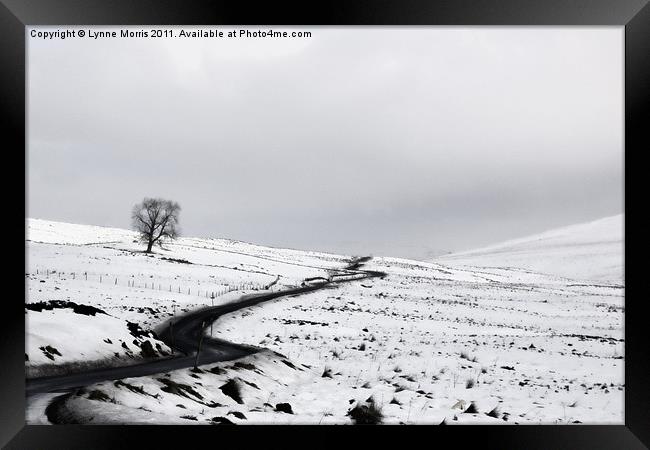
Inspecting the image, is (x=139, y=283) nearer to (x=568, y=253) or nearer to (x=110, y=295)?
(x=110, y=295)

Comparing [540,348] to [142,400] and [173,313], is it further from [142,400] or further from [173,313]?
[173,313]

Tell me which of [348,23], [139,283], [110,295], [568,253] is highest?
[348,23]

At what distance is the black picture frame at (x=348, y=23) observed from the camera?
577 centimetres

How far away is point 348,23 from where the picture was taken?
6191mm

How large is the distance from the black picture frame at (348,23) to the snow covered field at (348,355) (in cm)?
82

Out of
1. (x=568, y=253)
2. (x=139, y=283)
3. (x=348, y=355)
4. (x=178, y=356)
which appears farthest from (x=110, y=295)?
(x=568, y=253)

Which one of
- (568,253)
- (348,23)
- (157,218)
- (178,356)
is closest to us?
(348,23)

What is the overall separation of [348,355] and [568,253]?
10728cm

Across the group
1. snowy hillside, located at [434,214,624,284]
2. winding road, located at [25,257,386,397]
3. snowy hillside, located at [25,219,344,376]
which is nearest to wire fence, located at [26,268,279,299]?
snowy hillside, located at [25,219,344,376]

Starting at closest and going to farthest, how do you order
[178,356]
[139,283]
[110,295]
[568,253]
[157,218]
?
[178,356] → [110,295] → [139,283] → [157,218] → [568,253]

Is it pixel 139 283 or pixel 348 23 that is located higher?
pixel 348 23

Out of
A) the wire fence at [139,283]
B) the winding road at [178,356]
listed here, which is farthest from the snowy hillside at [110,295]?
the winding road at [178,356]

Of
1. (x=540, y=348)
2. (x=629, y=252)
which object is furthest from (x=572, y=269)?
(x=629, y=252)

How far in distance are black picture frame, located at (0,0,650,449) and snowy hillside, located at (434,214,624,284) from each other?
3267 inches
